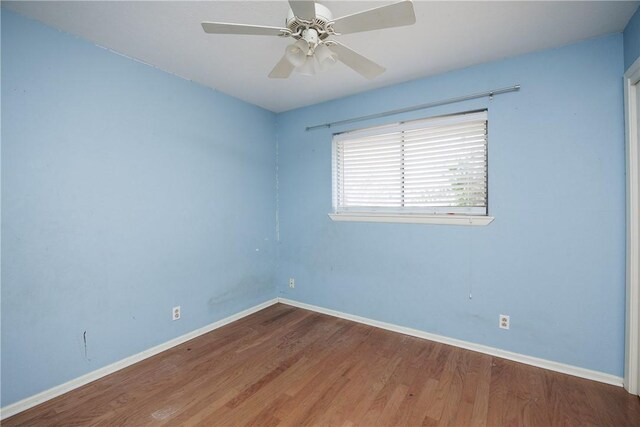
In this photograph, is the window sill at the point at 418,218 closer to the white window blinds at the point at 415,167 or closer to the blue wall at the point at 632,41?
the white window blinds at the point at 415,167

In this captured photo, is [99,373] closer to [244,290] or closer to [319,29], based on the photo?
[244,290]

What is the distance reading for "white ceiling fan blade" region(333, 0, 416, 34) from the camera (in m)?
1.21

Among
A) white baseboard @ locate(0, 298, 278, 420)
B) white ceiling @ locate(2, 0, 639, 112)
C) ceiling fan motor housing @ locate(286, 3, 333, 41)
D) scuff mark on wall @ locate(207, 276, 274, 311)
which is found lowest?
white baseboard @ locate(0, 298, 278, 420)

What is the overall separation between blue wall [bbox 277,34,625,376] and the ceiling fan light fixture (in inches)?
56.9

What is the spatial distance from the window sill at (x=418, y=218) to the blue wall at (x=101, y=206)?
4.38 feet

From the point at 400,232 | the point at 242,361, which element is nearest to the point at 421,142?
the point at 400,232

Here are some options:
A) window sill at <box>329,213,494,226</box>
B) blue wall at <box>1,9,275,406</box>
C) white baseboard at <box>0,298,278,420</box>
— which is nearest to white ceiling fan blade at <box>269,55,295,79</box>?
blue wall at <box>1,9,275,406</box>

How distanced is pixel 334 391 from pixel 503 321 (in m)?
1.52

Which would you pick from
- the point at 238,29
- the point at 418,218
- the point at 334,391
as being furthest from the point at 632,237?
the point at 238,29

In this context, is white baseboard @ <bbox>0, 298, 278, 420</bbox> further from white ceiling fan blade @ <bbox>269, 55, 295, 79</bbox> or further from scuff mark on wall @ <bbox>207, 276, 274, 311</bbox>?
white ceiling fan blade @ <bbox>269, 55, 295, 79</bbox>

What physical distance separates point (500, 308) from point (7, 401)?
138 inches

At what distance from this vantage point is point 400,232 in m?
2.79

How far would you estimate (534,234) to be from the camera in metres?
2.19

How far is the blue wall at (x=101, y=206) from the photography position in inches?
68.7
